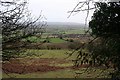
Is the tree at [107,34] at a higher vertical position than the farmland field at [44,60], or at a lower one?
higher

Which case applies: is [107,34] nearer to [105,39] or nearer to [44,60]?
[105,39]

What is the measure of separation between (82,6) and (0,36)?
6.12m

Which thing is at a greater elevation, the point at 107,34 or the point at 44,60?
the point at 107,34

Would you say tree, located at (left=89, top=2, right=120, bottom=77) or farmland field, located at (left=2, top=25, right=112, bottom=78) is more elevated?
tree, located at (left=89, top=2, right=120, bottom=77)

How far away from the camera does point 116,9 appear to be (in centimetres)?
393

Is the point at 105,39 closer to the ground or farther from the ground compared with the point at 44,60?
farther from the ground

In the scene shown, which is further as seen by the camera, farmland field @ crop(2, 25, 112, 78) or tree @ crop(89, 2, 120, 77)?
farmland field @ crop(2, 25, 112, 78)

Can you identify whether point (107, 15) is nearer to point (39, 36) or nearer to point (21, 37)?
point (21, 37)

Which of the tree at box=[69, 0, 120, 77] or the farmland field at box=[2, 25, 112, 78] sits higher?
the tree at box=[69, 0, 120, 77]

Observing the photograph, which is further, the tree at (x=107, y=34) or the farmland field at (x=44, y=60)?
the farmland field at (x=44, y=60)

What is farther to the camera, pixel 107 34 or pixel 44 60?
pixel 44 60

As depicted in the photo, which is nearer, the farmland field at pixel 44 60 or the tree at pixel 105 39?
the tree at pixel 105 39

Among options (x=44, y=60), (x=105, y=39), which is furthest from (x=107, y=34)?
(x=44, y=60)

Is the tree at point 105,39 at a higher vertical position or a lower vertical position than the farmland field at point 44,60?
higher
